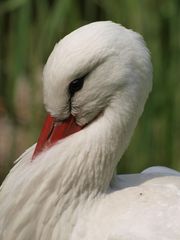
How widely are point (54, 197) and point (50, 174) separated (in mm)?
45

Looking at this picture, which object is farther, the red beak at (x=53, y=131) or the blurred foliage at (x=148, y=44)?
the blurred foliage at (x=148, y=44)

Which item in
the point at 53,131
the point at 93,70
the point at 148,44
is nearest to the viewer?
the point at 93,70

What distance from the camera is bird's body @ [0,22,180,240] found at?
5.47ft

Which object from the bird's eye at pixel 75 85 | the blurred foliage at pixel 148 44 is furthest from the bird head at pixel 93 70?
the blurred foliage at pixel 148 44

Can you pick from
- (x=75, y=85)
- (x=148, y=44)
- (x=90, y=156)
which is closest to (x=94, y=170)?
(x=90, y=156)

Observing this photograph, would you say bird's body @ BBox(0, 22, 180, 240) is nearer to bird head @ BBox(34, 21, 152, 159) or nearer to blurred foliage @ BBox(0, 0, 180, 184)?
bird head @ BBox(34, 21, 152, 159)

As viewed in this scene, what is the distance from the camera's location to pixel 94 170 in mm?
1760

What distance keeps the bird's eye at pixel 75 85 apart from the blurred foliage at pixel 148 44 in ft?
2.91

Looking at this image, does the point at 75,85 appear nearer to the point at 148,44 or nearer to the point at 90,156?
the point at 90,156

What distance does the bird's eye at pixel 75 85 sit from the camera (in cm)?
168

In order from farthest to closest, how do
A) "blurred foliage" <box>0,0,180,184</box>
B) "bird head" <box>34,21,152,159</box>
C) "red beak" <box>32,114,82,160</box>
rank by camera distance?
1. "blurred foliage" <box>0,0,180,184</box>
2. "red beak" <box>32,114,82,160</box>
3. "bird head" <box>34,21,152,159</box>

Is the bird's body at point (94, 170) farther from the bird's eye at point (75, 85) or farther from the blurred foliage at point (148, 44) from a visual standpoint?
the blurred foliage at point (148, 44)

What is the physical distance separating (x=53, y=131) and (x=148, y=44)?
0.97 meters

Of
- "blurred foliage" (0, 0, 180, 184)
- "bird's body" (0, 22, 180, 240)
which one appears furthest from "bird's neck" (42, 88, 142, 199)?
"blurred foliage" (0, 0, 180, 184)
